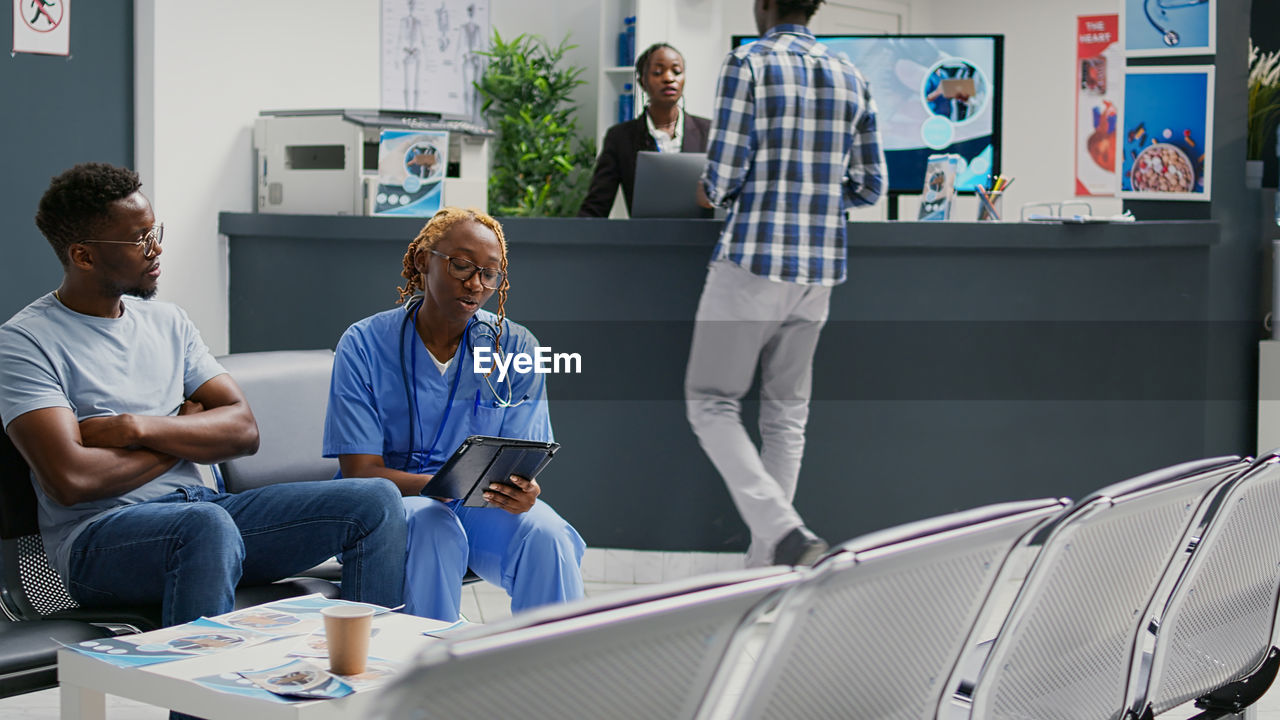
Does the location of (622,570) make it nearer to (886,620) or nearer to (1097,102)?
(886,620)

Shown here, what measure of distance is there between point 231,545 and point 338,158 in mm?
2141

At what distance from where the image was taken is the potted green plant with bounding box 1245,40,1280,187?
423cm

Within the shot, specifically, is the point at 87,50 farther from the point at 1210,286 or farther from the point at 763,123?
the point at 1210,286

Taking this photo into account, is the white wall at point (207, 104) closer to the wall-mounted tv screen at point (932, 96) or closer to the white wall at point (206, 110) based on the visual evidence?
the white wall at point (206, 110)

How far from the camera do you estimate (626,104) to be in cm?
574

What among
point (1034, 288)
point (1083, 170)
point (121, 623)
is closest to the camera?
point (121, 623)

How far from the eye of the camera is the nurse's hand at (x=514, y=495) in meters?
2.35

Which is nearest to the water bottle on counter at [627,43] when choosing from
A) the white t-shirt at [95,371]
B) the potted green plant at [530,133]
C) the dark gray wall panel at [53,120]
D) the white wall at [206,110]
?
the potted green plant at [530,133]

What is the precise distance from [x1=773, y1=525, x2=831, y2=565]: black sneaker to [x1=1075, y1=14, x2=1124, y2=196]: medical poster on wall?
203cm

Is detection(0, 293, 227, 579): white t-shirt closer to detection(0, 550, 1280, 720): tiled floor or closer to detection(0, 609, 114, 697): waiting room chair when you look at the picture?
detection(0, 609, 114, 697): waiting room chair

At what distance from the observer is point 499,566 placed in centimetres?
244

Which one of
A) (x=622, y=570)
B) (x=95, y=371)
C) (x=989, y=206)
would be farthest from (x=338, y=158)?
(x=989, y=206)

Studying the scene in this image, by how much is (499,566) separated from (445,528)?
15cm

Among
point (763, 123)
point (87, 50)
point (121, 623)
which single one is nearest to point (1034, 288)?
point (763, 123)
